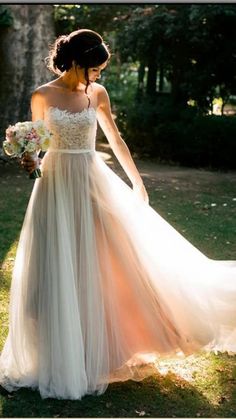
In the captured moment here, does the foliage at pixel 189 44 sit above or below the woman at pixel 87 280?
above

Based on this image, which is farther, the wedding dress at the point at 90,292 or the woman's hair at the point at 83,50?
the wedding dress at the point at 90,292

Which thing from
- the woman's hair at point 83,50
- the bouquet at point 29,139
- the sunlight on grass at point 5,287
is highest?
the woman's hair at point 83,50

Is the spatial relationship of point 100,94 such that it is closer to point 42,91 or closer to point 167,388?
point 42,91

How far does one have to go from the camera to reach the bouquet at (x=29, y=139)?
362cm

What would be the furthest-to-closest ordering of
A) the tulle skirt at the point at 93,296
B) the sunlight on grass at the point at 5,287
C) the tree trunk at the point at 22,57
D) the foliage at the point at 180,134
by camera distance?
the foliage at the point at 180,134 < the tree trunk at the point at 22,57 < the sunlight on grass at the point at 5,287 < the tulle skirt at the point at 93,296

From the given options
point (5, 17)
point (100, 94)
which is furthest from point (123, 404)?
point (5, 17)

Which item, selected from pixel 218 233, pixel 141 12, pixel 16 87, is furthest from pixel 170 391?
pixel 141 12

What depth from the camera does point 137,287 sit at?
3852 millimetres

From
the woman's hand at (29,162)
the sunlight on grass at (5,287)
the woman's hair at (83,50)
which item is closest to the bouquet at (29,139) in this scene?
the woman's hand at (29,162)

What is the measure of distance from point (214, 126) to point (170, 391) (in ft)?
35.0

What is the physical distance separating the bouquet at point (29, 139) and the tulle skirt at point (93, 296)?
20 centimetres

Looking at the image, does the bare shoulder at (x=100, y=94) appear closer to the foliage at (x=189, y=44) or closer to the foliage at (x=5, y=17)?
the foliage at (x=5, y=17)

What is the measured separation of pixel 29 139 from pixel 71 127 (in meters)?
0.30

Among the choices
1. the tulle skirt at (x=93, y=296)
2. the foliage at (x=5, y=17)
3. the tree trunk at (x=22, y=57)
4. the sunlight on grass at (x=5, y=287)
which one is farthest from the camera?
the tree trunk at (x=22, y=57)
